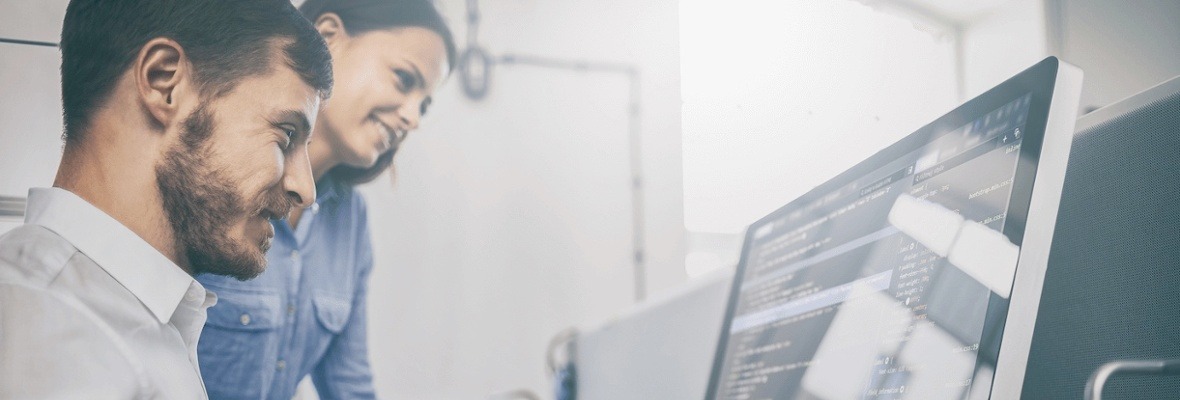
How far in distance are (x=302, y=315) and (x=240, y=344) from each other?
0.12 meters

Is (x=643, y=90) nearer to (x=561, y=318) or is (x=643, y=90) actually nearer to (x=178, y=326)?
(x=561, y=318)

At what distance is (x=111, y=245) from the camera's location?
735 mm

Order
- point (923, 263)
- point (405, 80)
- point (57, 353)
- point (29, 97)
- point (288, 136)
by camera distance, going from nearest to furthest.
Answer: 1. point (923, 263)
2. point (57, 353)
3. point (288, 136)
4. point (29, 97)
5. point (405, 80)

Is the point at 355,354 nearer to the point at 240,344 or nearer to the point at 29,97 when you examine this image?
the point at 240,344

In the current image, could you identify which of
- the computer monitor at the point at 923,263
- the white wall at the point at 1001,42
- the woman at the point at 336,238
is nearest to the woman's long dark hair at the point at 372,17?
the woman at the point at 336,238

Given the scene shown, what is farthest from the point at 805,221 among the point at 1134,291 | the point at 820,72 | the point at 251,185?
A: the point at 820,72

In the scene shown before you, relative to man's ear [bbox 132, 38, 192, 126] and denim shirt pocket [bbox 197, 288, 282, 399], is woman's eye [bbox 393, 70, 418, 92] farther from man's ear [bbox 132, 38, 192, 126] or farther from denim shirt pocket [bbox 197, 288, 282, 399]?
man's ear [bbox 132, 38, 192, 126]

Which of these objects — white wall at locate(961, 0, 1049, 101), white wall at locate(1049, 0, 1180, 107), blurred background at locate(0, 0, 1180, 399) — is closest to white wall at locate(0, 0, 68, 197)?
blurred background at locate(0, 0, 1180, 399)

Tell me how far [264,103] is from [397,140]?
25.5 inches

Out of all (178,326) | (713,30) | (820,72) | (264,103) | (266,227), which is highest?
(820,72)

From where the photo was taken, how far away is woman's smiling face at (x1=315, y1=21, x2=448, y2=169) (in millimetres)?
1425

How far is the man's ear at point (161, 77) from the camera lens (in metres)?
0.81

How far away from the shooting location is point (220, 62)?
86 cm

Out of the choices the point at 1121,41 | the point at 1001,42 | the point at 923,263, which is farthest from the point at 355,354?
the point at 1121,41
